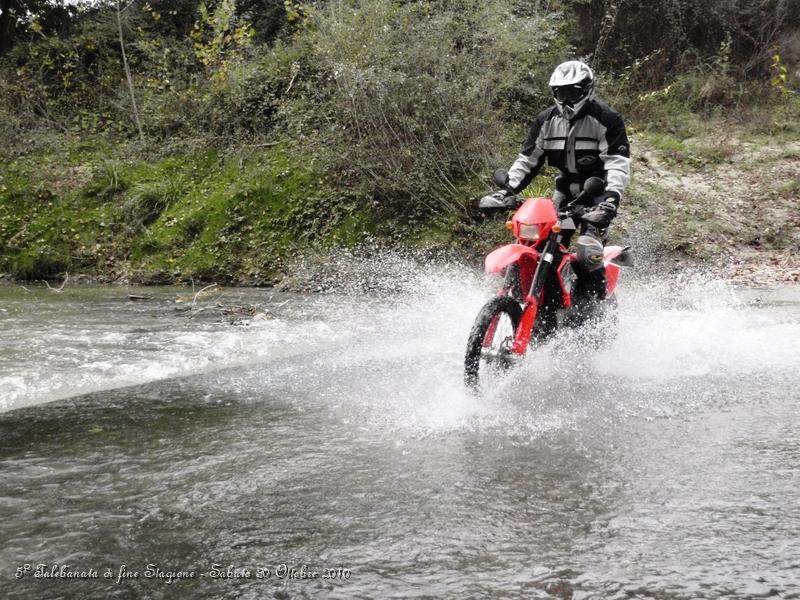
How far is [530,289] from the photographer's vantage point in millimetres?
5676

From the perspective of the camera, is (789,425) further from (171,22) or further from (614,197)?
(171,22)

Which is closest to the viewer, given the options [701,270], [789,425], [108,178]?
[789,425]

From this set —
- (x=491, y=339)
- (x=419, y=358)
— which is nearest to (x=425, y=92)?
(x=419, y=358)

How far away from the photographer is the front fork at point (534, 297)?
18.1ft

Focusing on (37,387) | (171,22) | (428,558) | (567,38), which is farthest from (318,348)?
(171,22)

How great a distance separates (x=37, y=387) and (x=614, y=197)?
4.78 meters

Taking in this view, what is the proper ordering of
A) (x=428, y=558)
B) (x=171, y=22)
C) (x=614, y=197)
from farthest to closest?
(x=171, y=22), (x=614, y=197), (x=428, y=558)

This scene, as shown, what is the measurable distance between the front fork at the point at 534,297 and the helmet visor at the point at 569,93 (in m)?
1.09

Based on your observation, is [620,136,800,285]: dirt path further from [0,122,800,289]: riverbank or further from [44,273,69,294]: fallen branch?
[44,273,69,294]: fallen branch

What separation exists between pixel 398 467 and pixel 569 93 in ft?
10.9

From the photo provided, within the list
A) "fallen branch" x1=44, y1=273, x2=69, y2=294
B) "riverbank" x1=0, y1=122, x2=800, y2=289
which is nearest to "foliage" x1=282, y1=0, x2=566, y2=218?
"riverbank" x1=0, y1=122, x2=800, y2=289

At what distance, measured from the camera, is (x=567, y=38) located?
1630cm

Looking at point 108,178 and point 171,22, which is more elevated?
point 171,22

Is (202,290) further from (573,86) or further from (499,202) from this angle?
(573,86)
